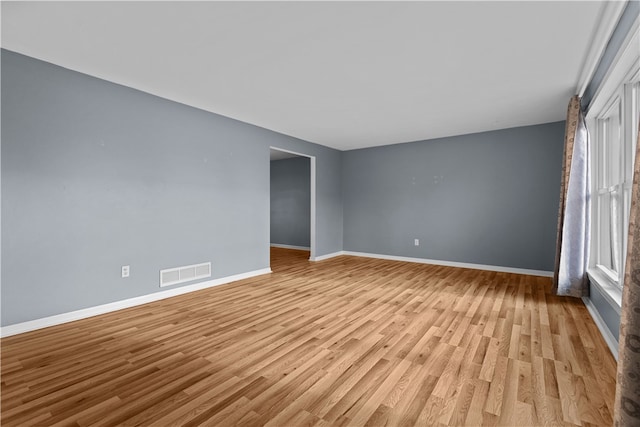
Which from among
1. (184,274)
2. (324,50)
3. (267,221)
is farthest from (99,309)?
(324,50)

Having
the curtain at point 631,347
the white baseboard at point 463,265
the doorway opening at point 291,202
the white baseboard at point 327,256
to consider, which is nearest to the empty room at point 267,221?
the curtain at point 631,347

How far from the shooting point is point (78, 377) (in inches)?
79.3

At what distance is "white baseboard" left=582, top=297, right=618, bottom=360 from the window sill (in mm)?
266

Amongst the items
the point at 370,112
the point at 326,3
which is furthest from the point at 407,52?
the point at 370,112

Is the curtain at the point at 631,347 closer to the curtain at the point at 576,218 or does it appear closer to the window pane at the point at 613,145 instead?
the window pane at the point at 613,145

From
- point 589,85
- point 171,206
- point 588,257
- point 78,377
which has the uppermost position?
point 589,85

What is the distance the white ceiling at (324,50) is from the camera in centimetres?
208

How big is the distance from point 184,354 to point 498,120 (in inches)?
203

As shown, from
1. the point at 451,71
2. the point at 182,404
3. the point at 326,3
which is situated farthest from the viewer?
the point at 451,71

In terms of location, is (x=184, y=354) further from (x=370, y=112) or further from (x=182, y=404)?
(x=370, y=112)

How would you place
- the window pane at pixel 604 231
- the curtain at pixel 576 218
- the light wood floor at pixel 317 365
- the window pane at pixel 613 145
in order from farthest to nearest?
the curtain at pixel 576 218 < the window pane at pixel 604 231 < the window pane at pixel 613 145 < the light wood floor at pixel 317 365

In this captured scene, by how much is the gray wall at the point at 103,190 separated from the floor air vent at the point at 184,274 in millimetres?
94

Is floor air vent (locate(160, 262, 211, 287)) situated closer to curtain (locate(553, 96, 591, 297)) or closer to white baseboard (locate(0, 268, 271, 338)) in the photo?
white baseboard (locate(0, 268, 271, 338))

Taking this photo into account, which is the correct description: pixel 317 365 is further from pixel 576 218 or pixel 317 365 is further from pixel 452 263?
pixel 452 263
